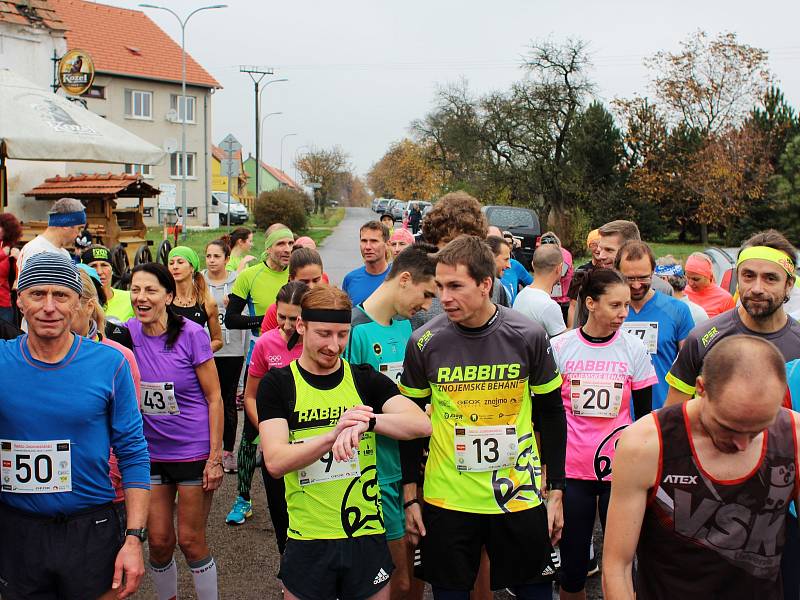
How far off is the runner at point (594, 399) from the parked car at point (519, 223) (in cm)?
1974

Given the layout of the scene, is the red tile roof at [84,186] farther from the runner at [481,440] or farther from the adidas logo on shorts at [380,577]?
the adidas logo on shorts at [380,577]

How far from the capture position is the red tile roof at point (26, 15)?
69.2 ft

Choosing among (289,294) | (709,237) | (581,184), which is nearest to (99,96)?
(581,184)

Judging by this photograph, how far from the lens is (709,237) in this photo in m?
45.6

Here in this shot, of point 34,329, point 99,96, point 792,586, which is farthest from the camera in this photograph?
point 99,96

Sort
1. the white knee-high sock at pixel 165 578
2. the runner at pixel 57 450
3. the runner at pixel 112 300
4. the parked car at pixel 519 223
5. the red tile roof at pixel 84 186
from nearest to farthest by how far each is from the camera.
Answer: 1. the runner at pixel 57 450
2. the white knee-high sock at pixel 165 578
3. the runner at pixel 112 300
4. the red tile roof at pixel 84 186
5. the parked car at pixel 519 223

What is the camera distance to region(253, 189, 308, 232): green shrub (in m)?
37.1

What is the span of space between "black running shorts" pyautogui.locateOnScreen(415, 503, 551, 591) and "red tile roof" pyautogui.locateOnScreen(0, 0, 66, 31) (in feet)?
69.9

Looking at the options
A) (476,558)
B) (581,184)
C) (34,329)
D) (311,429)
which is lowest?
(476,558)

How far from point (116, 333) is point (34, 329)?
1.52 metres

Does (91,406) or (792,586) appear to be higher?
(91,406)

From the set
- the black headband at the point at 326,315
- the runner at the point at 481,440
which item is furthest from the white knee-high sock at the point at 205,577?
the black headband at the point at 326,315

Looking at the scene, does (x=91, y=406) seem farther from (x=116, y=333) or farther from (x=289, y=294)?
(x=289, y=294)

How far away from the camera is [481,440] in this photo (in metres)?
3.74
